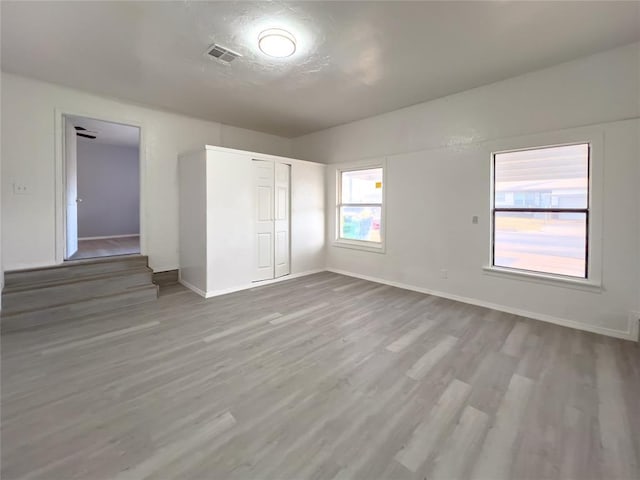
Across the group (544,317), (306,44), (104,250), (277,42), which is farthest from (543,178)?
(104,250)

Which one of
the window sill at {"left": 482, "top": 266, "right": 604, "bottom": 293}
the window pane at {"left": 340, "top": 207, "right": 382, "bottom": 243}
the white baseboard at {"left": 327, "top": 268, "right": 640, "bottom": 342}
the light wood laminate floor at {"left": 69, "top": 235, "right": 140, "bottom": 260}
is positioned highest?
the window pane at {"left": 340, "top": 207, "right": 382, "bottom": 243}

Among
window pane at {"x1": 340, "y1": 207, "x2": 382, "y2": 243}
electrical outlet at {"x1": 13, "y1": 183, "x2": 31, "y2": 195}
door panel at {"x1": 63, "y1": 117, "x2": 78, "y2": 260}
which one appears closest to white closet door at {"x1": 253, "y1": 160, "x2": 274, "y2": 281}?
window pane at {"x1": 340, "y1": 207, "x2": 382, "y2": 243}

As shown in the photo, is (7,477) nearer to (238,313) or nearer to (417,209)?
(238,313)

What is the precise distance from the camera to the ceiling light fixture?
2.53m

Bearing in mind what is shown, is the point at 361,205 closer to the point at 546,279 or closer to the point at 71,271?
the point at 546,279

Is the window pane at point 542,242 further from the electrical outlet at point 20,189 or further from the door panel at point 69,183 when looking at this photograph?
the electrical outlet at point 20,189

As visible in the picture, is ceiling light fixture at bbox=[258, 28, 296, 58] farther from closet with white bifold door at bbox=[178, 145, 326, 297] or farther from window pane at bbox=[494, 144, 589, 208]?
window pane at bbox=[494, 144, 589, 208]

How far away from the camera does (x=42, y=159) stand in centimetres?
366

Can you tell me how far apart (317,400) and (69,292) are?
11.4ft

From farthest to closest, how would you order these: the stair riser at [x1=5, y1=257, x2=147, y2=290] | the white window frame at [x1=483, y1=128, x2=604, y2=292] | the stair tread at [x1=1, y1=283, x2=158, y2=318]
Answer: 1. the stair riser at [x1=5, y1=257, x2=147, y2=290]
2. the stair tread at [x1=1, y1=283, x2=158, y2=318]
3. the white window frame at [x1=483, y1=128, x2=604, y2=292]

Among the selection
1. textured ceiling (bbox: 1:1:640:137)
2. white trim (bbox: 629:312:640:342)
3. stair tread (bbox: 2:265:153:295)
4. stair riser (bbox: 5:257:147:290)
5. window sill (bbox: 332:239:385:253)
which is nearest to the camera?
textured ceiling (bbox: 1:1:640:137)

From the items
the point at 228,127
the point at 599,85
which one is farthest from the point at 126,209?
the point at 599,85

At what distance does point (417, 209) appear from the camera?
4.40 m

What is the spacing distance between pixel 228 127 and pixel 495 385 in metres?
5.50
